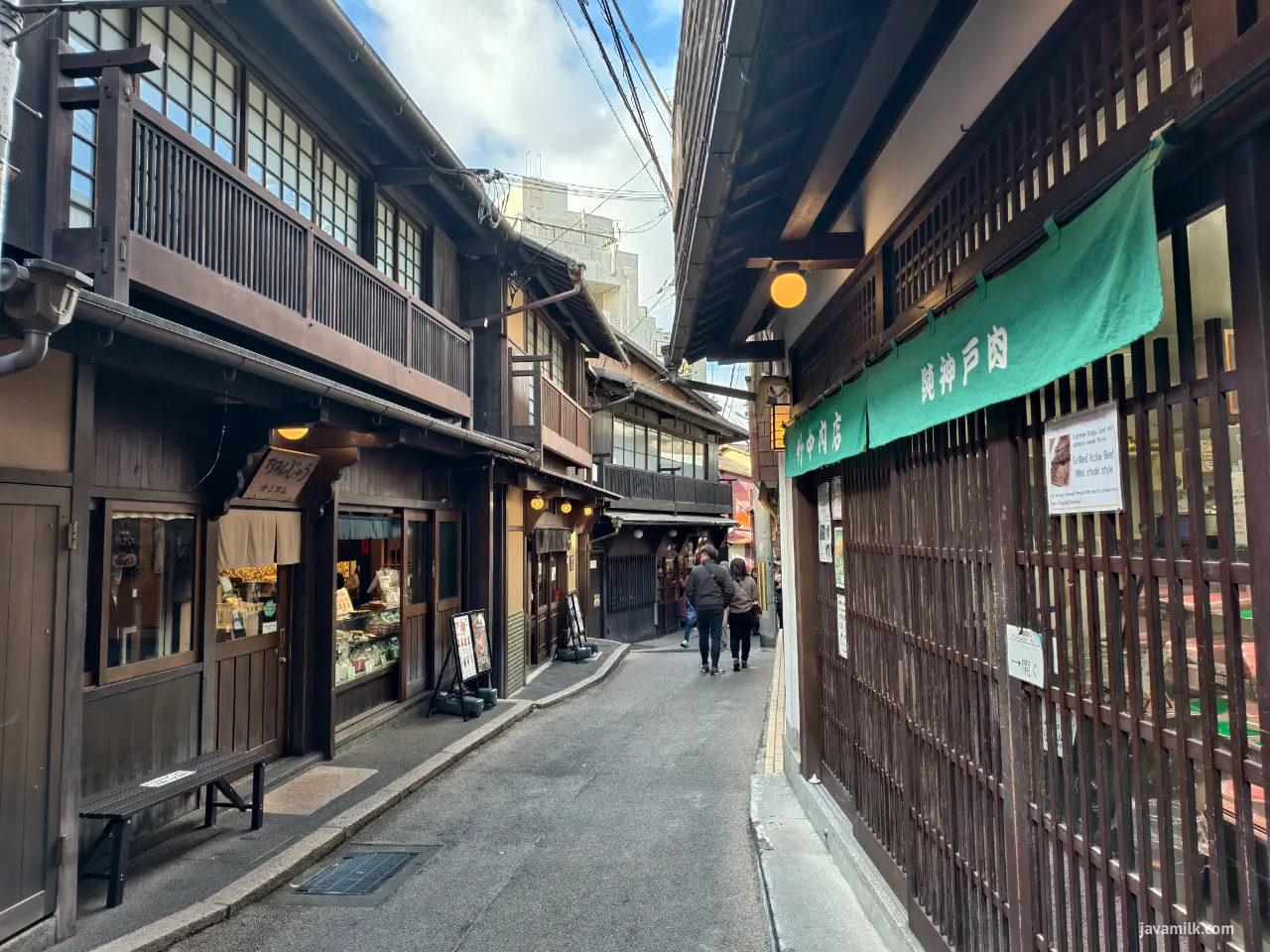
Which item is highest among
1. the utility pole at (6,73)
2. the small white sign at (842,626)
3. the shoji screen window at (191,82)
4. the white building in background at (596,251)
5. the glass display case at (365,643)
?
the white building in background at (596,251)

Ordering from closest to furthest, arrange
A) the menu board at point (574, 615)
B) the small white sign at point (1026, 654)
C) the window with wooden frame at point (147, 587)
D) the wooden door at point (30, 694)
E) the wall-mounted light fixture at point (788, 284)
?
the small white sign at point (1026, 654)
the wooden door at point (30, 694)
the wall-mounted light fixture at point (788, 284)
the window with wooden frame at point (147, 587)
the menu board at point (574, 615)

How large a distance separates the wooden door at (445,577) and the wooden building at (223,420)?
8cm

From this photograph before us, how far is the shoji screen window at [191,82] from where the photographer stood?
6.51 meters

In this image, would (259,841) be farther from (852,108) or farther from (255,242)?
(852,108)

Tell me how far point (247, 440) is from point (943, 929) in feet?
20.5

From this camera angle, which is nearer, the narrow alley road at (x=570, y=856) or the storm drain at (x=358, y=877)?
the narrow alley road at (x=570, y=856)

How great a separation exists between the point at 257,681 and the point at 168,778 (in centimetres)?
209

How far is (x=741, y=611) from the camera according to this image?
50.9 feet

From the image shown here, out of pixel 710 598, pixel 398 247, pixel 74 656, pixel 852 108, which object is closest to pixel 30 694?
pixel 74 656

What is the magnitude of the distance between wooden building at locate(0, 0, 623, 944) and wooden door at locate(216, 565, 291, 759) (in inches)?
1.3

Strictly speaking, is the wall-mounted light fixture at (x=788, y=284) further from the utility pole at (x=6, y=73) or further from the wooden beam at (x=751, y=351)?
the utility pole at (x=6, y=73)

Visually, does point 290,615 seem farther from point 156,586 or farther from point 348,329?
point 348,329

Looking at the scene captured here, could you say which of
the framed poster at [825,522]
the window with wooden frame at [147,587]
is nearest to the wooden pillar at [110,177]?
the window with wooden frame at [147,587]

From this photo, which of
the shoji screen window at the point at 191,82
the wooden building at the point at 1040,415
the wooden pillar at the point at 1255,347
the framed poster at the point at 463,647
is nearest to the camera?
the wooden pillar at the point at 1255,347
